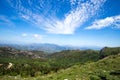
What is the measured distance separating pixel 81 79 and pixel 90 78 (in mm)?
1346

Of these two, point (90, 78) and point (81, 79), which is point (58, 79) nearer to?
point (81, 79)

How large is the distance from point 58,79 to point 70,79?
160 centimetres

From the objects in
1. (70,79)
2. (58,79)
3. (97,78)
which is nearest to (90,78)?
(97,78)

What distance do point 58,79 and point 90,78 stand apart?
14.1 feet

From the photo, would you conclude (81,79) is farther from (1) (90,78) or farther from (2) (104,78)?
(2) (104,78)

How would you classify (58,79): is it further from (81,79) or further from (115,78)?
(115,78)

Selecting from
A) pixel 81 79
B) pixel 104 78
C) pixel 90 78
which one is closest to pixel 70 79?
pixel 81 79

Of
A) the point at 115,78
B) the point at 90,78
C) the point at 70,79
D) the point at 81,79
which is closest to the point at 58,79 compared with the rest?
the point at 70,79

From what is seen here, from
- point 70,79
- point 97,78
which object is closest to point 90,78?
point 97,78

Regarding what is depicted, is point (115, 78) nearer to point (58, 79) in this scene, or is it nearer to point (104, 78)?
point (104, 78)

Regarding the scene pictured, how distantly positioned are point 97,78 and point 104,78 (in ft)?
3.20

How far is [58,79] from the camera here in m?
18.6

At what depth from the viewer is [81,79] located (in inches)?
732

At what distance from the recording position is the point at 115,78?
59.1 feet
